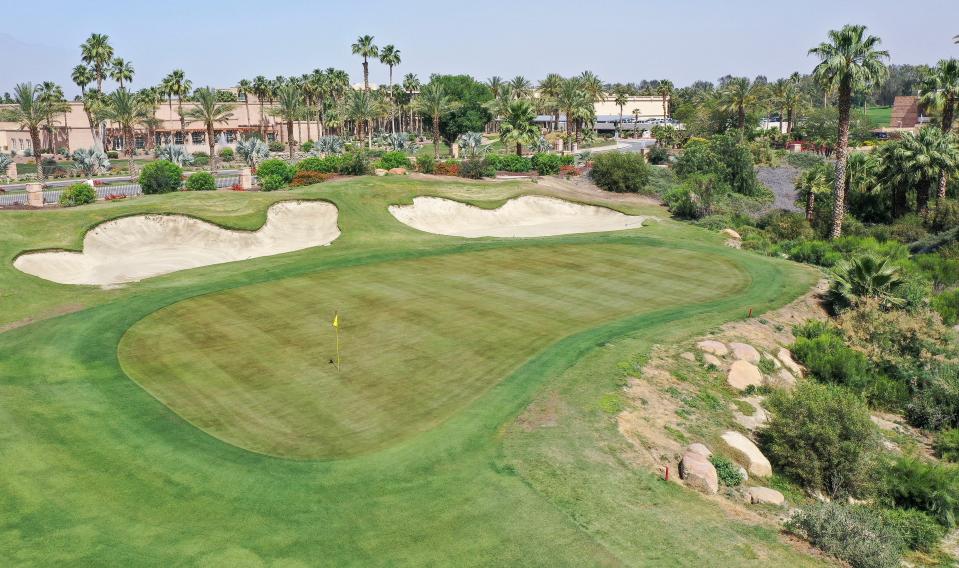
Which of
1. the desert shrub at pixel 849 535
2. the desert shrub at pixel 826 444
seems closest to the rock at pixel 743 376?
the desert shrub at pixel 826 444

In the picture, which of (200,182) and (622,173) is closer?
(200,182)

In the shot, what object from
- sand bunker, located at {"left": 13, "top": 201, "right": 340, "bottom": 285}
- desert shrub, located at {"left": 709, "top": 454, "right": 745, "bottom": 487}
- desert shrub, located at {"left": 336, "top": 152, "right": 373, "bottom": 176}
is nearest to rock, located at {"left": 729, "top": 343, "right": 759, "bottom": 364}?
desert shrub, located at {"left": 709, "top": 454, "right": 745, "bottom": 487}

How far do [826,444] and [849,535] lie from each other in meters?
4.85

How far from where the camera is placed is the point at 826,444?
66.0 ft

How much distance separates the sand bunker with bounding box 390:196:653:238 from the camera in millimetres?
57344

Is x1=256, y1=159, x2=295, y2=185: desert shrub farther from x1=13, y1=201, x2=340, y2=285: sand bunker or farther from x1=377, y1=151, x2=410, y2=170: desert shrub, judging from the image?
x1=13, y1=201, x2=340, y2=285: sand bunker

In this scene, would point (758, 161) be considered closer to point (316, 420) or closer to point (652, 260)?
point (652, 260)

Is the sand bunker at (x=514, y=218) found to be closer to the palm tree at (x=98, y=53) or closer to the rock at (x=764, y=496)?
the rock at (x=764, y=496)

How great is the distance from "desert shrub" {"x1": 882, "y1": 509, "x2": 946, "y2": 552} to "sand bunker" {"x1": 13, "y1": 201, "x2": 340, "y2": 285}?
3753 centimetres

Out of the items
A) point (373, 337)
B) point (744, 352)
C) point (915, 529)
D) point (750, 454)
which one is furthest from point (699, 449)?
point (373, 337)

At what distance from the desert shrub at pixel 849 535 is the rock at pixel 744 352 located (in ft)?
35.3

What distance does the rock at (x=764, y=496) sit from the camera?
1834 centimetres

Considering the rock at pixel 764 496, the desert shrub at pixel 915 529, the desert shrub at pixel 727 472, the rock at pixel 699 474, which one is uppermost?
the rock at pixel 699 474

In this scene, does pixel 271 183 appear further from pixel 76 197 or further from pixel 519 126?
pixel 519 126
